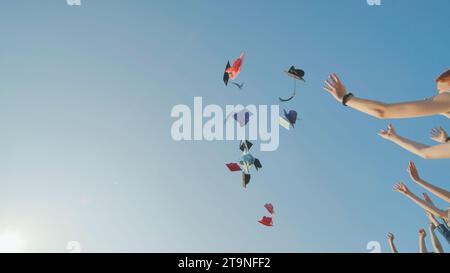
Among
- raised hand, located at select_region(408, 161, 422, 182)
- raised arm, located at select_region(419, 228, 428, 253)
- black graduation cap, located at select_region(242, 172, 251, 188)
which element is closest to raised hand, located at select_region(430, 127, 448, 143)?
raised hand, located at select_region(408, 161, 422, 182)

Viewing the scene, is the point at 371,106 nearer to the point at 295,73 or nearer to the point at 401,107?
the point at 401,107

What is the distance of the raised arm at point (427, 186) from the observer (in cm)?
655

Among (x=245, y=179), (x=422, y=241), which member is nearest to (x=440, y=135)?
(x=422, y=241)

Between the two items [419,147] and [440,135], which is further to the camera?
[440,135]

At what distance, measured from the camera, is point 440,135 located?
6980mm

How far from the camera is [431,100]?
428cm

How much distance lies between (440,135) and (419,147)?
7.21ft

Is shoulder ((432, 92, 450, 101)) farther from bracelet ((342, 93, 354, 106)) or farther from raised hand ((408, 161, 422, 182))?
raised hand ((408, 161, 422, 182))

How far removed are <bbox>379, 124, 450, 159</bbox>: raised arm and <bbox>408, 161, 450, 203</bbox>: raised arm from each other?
2.73 ft
